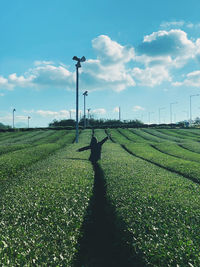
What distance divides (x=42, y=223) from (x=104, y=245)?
2.78m

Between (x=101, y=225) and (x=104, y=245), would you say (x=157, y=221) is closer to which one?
(x=104, y=245)

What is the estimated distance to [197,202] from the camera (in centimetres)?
1038

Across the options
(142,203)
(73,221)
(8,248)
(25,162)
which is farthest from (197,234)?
(25,162)

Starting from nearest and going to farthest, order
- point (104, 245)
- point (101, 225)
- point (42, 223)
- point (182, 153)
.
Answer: point (42, 223)
point (104, 245)
point (101, 225)
point (182, 153)

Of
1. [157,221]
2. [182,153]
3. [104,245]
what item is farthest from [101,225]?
[182,153]

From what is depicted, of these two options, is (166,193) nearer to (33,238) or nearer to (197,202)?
(197,202)

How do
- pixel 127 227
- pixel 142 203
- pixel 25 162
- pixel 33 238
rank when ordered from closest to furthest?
pixel 33 238 < pixel 127 227 < pixel 142 203 < pixel 25 162

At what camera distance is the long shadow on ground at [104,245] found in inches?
291

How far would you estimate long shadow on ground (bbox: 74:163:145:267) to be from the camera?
7391 millimetres

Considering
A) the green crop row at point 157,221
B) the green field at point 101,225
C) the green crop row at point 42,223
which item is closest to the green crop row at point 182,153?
the green crop row at point 157,221

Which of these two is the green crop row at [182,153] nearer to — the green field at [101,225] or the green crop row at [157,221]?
the green crop row at [157,221]

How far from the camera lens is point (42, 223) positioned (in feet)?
26.1

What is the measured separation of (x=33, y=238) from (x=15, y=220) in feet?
5.29

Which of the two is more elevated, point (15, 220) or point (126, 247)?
point (15, 220)
